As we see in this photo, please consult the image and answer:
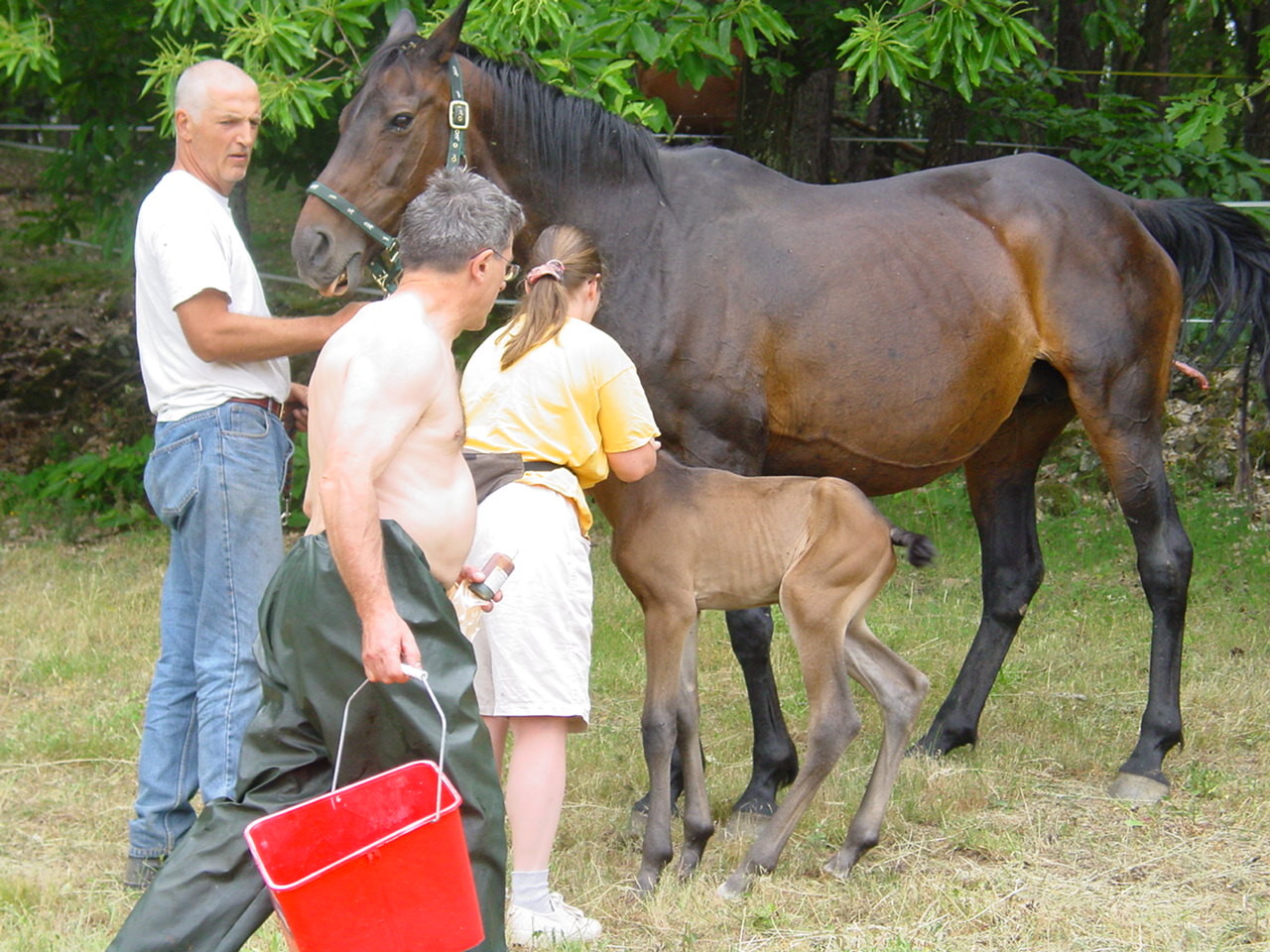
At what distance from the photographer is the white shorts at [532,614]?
345 centimetres

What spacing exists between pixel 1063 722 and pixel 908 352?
180 centimetres

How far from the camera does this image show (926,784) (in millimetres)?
4719

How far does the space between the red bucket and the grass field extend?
927 millimetres

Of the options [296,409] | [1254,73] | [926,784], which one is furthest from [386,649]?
[1254,73]

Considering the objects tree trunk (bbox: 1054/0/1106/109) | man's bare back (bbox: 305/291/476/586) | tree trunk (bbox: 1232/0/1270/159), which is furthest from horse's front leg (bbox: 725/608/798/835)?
tree trunk (bbox: 1054/0/1106/109)

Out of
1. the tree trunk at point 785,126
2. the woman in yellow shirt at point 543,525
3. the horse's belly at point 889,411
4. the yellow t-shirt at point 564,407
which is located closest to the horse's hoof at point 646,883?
the woman in yellow shirt at point 543,525

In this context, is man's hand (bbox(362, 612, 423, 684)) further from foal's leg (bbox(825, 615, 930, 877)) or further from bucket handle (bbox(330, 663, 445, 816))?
foal's leg (bbox(825, 615, 930, 877))

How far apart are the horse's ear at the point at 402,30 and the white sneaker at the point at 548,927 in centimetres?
269

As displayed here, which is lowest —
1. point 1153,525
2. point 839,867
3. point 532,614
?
point 839,867

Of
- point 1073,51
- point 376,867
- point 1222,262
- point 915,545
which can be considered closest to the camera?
point 376,867

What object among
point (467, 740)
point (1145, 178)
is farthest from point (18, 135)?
point (467, 740)

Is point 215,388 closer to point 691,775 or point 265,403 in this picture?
point 265,403

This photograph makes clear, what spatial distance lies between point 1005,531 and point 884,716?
1686 mm

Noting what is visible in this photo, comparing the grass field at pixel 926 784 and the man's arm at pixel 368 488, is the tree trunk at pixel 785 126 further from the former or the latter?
the man's arm at pixel 368 488
